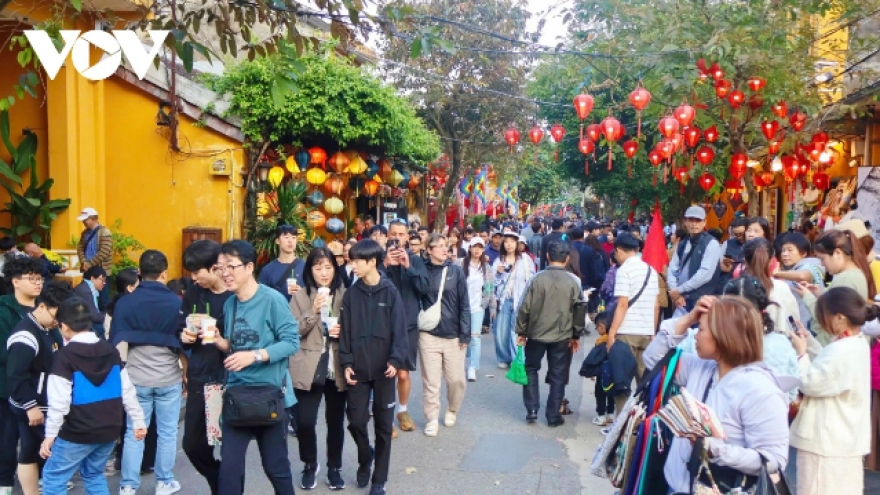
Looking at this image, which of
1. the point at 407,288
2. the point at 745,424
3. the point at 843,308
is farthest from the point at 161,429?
the point at 843,308

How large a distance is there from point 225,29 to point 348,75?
7156 millimetres

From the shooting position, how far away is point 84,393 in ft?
15.5

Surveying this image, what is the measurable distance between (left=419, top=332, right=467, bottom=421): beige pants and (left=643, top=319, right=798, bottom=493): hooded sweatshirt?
4222 mm

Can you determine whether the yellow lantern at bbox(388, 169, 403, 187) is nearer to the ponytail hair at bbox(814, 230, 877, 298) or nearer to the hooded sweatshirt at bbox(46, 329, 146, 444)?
the ponytail hair at bbox(814, 230, 877, 298)

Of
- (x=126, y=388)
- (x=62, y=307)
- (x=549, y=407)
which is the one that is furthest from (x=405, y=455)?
(x=62, y=307)

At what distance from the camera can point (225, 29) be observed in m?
5.79

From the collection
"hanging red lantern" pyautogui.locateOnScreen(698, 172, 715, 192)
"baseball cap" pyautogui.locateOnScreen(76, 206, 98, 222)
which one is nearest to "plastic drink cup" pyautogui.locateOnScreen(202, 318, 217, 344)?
"baseball cap" pyautogui.locateOnScreen(76, 206, 98, 222)

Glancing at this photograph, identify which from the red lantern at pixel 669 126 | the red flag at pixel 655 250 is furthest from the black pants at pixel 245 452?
the red lantern at pixel 669 126

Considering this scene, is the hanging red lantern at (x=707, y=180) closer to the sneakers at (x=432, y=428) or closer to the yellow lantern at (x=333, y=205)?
the yellow lantern at (x=333, y=205)

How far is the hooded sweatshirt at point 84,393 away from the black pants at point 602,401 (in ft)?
15.4

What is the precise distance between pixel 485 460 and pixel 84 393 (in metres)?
3.44

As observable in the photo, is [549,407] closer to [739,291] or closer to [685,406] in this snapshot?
[739,291]

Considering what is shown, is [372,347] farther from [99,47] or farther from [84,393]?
[99,47]

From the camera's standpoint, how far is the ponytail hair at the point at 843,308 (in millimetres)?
4316
